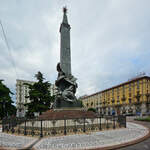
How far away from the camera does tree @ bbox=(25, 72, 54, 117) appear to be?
101 ft

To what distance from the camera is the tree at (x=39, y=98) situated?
30.8 metres

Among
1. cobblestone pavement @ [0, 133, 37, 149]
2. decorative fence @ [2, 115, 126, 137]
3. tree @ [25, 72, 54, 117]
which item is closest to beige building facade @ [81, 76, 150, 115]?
tree @ [25, 72, 54, 117]

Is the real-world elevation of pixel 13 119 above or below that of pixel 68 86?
below

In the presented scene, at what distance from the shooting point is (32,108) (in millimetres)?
31000

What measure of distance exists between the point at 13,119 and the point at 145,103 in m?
54.2

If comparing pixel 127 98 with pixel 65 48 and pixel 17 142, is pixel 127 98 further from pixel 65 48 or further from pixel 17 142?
pixel 17 142

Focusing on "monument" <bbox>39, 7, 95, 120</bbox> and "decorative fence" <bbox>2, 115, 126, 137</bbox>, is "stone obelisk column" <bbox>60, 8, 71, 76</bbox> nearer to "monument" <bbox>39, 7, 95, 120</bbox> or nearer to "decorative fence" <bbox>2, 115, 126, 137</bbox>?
"monument" <bbox>39, 7, 95, 120</bbox>

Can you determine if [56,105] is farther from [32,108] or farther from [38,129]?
[32,108]

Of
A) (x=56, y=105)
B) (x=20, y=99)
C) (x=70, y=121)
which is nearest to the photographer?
(x=70, y=121)

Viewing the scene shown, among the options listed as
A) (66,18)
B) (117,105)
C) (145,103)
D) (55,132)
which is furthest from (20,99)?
(55,132)

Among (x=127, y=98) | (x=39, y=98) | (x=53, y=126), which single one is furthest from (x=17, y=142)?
(x=127, y=98)

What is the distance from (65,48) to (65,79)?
4.99 metres

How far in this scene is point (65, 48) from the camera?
757 inches

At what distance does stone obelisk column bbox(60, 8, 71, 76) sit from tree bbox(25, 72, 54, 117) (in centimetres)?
1594
